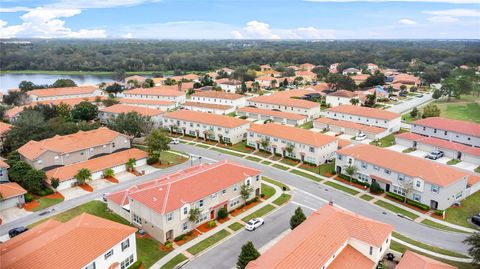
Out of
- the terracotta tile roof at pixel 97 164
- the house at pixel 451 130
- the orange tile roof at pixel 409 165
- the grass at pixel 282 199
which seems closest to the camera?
the orange tile roof at pixel 409 165

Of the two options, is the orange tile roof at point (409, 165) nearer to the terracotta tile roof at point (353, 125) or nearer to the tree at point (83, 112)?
the terracotta tile roof at point (353, 125)

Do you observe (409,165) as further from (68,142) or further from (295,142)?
(68,142)

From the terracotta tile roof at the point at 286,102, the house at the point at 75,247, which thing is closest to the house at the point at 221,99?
the terracotta tile roof at the point at 286,102

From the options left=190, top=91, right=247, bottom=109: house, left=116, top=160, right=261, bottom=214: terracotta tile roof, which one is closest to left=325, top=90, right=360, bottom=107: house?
left=190, top=91, right=247, bottom=109: house

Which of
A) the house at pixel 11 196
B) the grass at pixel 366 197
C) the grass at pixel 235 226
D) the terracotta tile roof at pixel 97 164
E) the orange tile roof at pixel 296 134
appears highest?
the orange tile roof at pixel 296 134

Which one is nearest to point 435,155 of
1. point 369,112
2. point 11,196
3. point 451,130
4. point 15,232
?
point 451,130

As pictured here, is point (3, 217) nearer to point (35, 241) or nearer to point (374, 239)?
point (35, 241)
